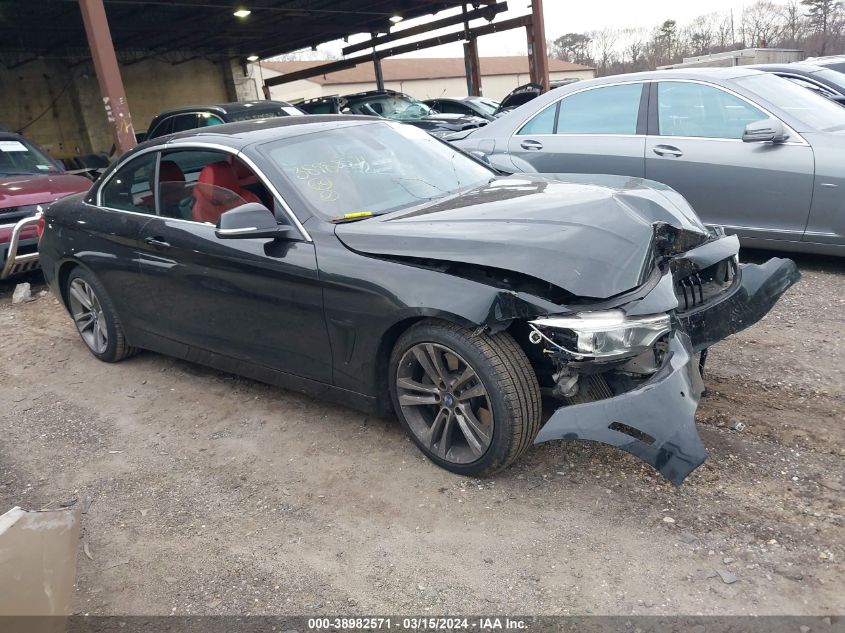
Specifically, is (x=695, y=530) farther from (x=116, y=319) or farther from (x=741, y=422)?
(x=116, y=319)

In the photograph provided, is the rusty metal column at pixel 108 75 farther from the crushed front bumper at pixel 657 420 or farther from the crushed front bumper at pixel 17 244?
the crushed front bumper at pixel 657 420

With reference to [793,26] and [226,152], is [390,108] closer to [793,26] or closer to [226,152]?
[226,152]

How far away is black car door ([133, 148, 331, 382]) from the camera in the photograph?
3527mm

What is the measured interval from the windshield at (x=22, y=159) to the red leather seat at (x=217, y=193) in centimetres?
495

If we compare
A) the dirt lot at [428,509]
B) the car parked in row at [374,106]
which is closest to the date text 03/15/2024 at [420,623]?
the dirt lot at [428,509]

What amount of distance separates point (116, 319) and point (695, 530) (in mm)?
3847

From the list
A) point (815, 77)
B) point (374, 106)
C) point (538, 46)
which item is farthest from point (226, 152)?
point (538, 46)

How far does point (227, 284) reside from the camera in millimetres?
3844

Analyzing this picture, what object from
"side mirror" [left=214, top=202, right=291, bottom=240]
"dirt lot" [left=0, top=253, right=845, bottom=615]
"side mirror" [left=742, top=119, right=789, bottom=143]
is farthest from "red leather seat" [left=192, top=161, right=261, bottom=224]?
"side mirror" [left=742, top=119, right=789, bottom=143]

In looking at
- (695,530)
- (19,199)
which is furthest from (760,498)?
(19,199)

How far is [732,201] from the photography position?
5594mm

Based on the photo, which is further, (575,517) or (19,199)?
(19,199)

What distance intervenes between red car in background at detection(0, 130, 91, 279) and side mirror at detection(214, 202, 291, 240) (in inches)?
172

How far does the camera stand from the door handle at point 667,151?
578 centimetres
